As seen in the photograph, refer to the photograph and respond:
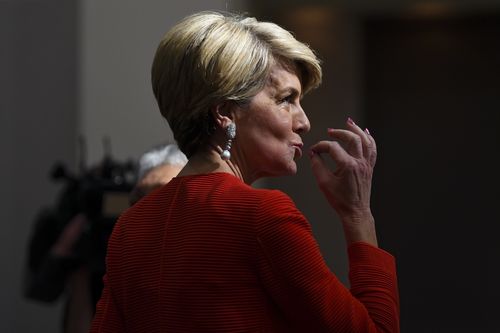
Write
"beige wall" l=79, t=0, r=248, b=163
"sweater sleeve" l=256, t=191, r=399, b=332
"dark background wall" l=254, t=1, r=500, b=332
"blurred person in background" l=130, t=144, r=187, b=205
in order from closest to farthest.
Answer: "sweater sleeve" l=256, t=191, r=399, b=332, "blurred person in background" l=130, t=144, r=187, b=205, "dark background wall" l=254, t=1, r=500, b=332, "beige wall" l=79, t=0, r=248, b=163

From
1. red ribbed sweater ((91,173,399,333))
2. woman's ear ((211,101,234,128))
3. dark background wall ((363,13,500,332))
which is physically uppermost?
woman's ear ((211,101,234,128))

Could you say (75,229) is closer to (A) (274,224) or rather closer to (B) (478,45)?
(B) (478,45)

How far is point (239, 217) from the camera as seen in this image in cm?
197

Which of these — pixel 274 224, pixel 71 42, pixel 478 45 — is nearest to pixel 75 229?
pixel 71 42

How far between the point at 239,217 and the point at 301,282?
0.16m

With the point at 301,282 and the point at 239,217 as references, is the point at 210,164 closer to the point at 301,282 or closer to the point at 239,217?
the point at 239,217

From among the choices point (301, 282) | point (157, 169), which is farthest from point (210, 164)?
point (157, 169)

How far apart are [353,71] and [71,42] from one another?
1.75 meters

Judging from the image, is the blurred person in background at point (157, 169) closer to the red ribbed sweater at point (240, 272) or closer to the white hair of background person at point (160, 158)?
the white hair of background person at point (160, 158)

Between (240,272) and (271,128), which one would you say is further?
(271,128)

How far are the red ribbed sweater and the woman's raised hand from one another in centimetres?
4

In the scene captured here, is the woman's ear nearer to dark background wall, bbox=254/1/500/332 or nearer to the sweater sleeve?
the sweater sleeve

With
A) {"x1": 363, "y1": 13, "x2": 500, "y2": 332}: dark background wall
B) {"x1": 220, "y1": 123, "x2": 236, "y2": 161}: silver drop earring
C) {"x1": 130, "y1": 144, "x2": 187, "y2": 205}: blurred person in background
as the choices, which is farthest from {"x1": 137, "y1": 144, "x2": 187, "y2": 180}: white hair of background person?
{"x1": 363, "y1": 13, "x2": 500, "y2": 332}: dark background wall

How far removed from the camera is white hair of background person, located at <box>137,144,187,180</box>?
3234 mm
